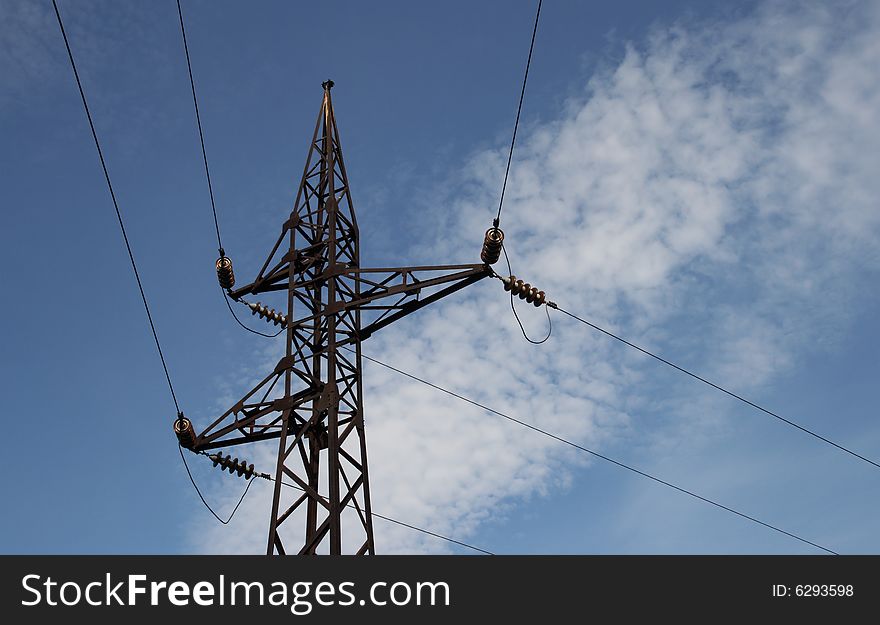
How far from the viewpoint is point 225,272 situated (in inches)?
747

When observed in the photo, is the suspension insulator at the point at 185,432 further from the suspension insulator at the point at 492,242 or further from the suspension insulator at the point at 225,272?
the suspension insulator at the point at 492,242

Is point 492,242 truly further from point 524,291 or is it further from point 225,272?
point 225,272

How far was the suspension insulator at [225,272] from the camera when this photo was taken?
62.3 ft

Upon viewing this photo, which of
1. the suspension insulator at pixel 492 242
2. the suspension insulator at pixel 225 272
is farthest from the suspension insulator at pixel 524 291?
the suspension insulator at pixel 225 272

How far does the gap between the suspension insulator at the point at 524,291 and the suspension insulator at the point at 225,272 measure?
21.4ft

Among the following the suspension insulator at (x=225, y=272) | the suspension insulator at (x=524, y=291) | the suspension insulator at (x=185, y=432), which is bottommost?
the suspension insulator at (x=185, y=432)

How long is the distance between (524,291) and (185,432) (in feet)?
24.6

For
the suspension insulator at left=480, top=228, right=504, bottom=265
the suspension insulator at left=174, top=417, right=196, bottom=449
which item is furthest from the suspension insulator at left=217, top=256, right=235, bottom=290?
the suspension insulator at left=480, top=228, right=504, bottom=265

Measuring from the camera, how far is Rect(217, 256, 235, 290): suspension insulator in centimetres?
1900

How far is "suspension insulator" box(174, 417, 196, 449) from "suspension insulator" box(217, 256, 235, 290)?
341cm

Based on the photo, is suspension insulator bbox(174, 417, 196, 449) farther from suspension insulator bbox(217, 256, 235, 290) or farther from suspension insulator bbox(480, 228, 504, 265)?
suspension insulator bbox(480, 228, 504, 265)
